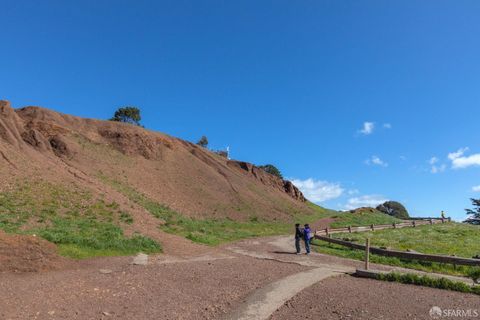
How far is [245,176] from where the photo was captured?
69875 millimetres

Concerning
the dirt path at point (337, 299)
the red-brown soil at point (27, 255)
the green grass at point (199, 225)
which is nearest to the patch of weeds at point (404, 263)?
the dirt path at point (337, 299)

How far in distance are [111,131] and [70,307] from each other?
4879cm

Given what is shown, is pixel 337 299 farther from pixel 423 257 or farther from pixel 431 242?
pixel 431 242

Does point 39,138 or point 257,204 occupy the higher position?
point 39,138

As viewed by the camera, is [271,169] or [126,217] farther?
[271,169]

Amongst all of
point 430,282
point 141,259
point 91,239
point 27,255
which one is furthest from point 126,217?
point 430,282

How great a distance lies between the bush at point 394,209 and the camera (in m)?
124

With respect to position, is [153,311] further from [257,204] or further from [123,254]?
[257,204]

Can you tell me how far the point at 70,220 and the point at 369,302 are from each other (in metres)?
18.9

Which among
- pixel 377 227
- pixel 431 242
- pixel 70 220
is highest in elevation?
pixel 377 227

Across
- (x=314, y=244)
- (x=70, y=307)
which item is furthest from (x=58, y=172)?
(x=70, y=307)

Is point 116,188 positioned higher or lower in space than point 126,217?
higher

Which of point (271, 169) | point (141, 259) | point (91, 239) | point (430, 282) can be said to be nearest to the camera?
point (430, 282)

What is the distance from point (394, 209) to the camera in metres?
126
